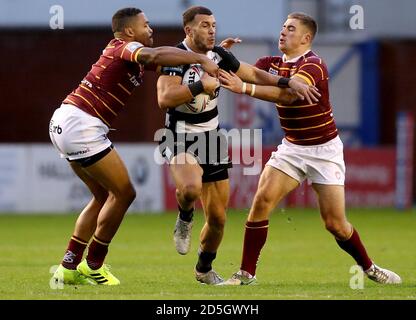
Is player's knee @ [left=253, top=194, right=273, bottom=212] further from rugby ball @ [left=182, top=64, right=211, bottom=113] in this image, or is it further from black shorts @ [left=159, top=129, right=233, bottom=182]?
rugby ball @ [left=182, top=64, right=211, bottom=113]

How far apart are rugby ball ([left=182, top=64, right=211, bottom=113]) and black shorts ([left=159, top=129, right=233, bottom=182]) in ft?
0.88

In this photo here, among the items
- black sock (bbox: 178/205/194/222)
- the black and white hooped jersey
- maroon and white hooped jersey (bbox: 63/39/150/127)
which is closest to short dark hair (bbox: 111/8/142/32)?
maroon and white hooped jersey (bbox: 63/39/150/127)

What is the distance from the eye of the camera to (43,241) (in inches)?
781

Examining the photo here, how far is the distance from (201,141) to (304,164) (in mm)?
1052

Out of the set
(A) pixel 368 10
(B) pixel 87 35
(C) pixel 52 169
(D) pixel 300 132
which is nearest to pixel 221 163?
(D) pixel 300 132

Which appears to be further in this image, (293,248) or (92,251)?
(293,248)

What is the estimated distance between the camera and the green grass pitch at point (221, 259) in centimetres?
1172

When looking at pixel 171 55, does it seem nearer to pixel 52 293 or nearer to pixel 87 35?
pixel 52 293

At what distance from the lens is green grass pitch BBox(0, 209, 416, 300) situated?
38.4 ft

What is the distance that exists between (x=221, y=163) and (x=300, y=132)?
2.79 ft

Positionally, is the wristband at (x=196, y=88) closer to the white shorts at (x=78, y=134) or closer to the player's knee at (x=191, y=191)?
the player's knee at (x=191, y=191)

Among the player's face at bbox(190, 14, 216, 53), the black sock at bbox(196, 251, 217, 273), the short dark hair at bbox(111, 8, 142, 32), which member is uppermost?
the short dark hair at bbox(111, 8, 142, 32)

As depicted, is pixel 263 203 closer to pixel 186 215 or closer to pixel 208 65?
pixel 186 215
